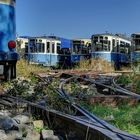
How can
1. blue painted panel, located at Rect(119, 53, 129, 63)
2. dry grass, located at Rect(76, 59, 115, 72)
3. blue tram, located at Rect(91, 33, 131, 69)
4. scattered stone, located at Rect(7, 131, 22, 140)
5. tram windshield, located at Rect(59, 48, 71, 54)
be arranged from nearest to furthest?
scattered stone, located at Rect(7, 131, 22, 140)
dry grass, located at Rect(76, 59, 115, 72)
blue tram, located at Rect(91, 33, 131, 69)
blue painted panel, located at Rect(119, 53, 129, 63)
tram windshield, located at Rect(59, 48, 71, 54)

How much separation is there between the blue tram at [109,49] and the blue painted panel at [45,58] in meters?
4.77

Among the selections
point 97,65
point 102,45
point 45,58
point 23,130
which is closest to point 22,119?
point 23,130

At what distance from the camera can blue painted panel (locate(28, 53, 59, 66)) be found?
35.0 meters

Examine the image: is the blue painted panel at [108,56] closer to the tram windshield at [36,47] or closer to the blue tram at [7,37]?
the tram windshield at [36,47]

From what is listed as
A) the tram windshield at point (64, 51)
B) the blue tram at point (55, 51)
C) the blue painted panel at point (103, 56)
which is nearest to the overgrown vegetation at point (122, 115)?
the blue painted panel at point (103, 56)

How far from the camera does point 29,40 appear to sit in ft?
117

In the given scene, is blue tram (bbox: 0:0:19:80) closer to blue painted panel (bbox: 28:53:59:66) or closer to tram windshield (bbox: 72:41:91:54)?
blue painted panel (bbox: 28:53:59:66)

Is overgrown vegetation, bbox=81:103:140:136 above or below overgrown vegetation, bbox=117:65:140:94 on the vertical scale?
below

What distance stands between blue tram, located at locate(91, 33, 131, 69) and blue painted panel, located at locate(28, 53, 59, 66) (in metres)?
A: 4.77

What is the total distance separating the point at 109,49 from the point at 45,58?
20.6ft

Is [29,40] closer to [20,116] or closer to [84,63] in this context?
[84,63]

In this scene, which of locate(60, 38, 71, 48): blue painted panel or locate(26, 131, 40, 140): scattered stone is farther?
locate(60, 38, 71, 48): blue painted panel

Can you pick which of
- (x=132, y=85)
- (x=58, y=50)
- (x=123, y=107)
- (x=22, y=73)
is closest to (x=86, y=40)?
(x=58, y=50)

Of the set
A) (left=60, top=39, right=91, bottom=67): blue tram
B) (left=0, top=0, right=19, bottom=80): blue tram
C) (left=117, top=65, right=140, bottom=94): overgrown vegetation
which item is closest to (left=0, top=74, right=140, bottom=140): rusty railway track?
(left=0, top=0, right=19, bottom=80): blue tram
